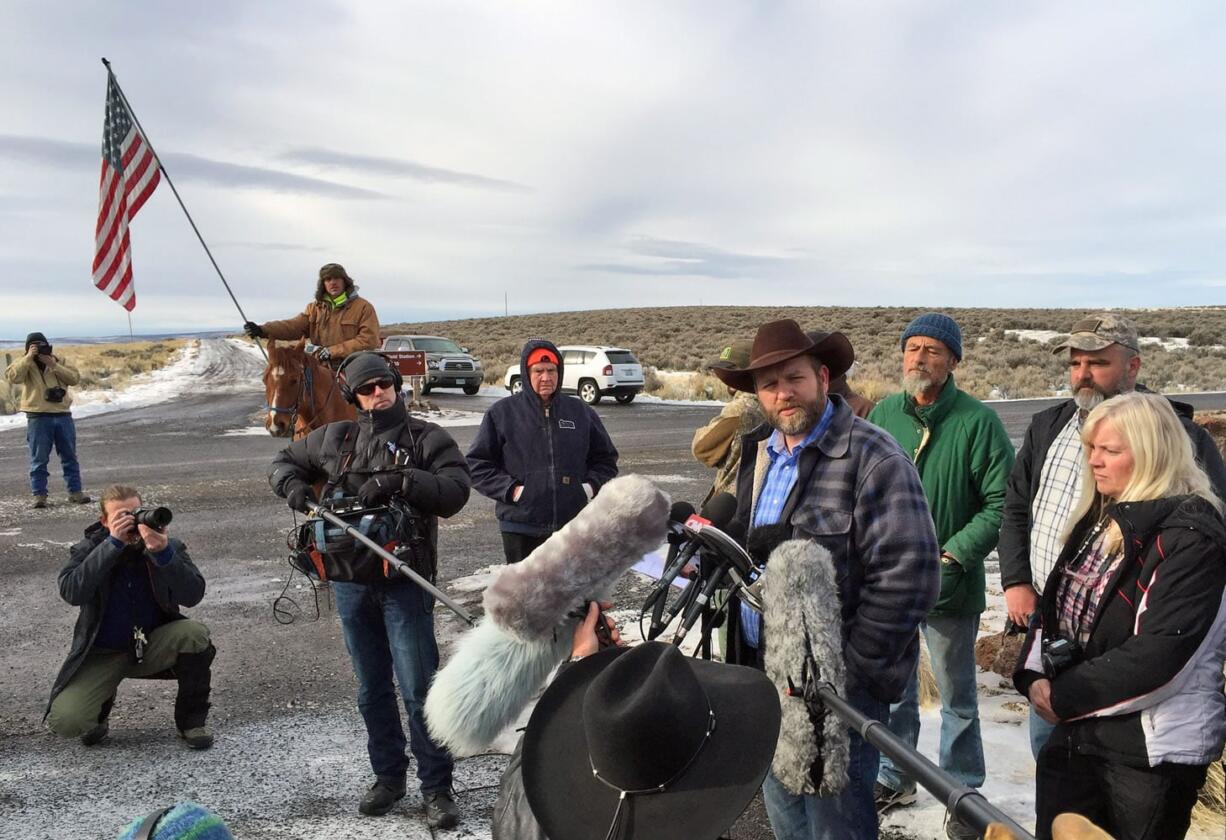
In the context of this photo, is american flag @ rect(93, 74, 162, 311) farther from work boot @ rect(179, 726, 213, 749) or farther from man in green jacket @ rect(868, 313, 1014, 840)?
man in green jacket @ rect(868, 313, 1014, 840)

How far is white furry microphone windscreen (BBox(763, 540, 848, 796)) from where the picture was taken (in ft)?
6.98

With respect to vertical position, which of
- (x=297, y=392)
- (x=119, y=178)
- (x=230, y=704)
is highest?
(x=119, y=178)

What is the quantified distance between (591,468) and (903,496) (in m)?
3.00

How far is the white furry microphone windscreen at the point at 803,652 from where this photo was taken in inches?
83.7

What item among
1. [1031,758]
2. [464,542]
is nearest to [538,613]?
[1031,758]

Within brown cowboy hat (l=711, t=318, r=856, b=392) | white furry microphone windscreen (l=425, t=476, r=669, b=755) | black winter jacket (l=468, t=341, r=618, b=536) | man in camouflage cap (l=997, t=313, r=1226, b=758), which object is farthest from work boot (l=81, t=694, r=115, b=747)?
man in camouflage cap (l=997, t=313, r=1226, b=758)

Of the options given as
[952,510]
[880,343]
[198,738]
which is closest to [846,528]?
[952,510]

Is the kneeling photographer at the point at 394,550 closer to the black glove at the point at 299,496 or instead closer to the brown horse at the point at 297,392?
the black glove at the point at 299,496

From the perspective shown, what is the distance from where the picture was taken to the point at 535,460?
16.4 feet

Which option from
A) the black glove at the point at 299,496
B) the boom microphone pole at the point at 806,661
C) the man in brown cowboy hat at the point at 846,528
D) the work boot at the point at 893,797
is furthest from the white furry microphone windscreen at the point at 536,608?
the work boot at the point at 893,797

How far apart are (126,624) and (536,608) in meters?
3.54

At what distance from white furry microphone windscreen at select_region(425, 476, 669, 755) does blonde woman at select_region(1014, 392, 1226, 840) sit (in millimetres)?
1366

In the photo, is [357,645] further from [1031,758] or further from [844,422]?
[1031,758]

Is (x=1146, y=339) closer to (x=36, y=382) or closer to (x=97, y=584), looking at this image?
(x=36, y=382)
